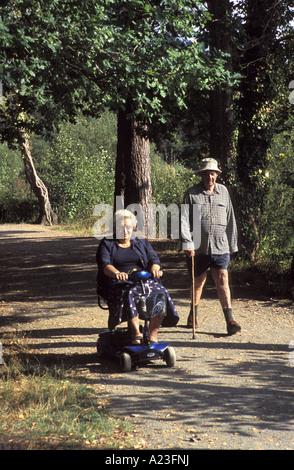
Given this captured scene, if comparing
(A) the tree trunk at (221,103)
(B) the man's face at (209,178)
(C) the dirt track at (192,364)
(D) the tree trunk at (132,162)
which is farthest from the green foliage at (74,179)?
(B) the man's face at (209,178)

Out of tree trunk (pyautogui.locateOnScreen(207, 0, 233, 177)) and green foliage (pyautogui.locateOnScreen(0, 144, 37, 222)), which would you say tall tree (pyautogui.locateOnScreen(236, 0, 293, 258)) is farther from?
green foliage (pyautogui.locateOnScreen(0, 144, 37, 222))

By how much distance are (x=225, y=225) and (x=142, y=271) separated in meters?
1.85

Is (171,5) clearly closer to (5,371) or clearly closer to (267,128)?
(267,128)

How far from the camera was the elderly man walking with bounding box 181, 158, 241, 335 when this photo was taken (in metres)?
7.79

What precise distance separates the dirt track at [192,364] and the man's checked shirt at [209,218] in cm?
112

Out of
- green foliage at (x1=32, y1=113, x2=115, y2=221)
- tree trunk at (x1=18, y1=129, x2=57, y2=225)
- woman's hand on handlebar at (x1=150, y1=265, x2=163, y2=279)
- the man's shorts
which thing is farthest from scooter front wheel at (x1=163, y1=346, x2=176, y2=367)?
tree trunk at (x1=18, y1=129, x2=57, y2=225)

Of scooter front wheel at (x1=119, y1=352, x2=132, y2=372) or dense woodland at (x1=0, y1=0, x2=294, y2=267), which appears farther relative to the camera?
dense woodland at (x1=0, y1=0, x2=294, y2=267)

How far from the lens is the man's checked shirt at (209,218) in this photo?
781cm

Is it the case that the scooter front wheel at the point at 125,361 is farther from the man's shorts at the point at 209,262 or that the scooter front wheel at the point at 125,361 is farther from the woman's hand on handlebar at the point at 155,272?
the man's shorts at the point at 209,262

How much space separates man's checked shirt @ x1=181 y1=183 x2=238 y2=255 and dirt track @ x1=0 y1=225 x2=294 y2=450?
112 cm

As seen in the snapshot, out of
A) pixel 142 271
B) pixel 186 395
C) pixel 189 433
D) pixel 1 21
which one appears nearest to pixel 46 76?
pixel 1 21

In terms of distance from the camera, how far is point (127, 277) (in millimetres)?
6488

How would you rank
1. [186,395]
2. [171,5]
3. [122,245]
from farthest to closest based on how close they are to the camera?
[171,5] < [122,245] < [186,395]

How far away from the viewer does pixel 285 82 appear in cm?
1332
